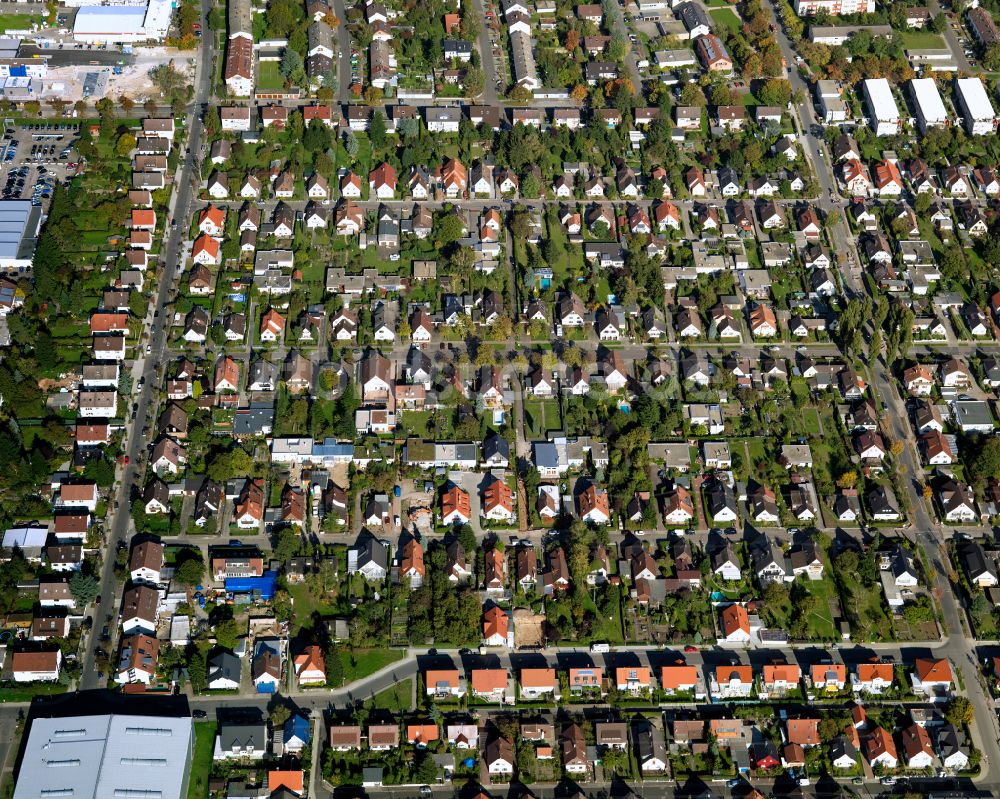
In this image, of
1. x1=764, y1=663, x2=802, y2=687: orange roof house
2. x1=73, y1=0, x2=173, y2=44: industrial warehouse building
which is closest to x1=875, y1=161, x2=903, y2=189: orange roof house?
x1=764, y1=663, x2=802, y2=687: orange roof house

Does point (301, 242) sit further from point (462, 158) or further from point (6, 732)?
point (6, 732)

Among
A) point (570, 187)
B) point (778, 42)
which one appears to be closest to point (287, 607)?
point (570, 187)

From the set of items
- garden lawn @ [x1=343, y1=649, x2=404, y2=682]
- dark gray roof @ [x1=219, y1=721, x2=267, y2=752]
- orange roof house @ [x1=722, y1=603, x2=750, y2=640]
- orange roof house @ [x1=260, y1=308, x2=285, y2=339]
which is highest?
orange roof house @ [x1=260, y1=308, x2=285, y2=339]

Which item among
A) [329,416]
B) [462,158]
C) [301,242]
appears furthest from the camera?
[462,158]

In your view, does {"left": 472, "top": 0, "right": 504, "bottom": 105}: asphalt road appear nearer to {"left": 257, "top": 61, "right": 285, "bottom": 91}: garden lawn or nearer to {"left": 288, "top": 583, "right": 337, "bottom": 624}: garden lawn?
{"left": 257, "top": 61, "right": 285, "bottom": 91}: garden lawn

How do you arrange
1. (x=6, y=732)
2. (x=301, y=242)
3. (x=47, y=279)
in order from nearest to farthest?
(x=6, y=732) < (x=47, y=279) < (x=301, y=242)

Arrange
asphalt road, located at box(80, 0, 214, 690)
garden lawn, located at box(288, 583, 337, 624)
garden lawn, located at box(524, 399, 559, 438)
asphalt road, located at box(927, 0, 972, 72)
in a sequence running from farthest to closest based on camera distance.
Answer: asphalt road, located at box(927, 0, 972, 72), garden lawn, located at box(524, 399, 559, 438), garden lawn, located at box(288, 583, 337, 624), asphalt road, located at box(80, 0, 214, 690)
